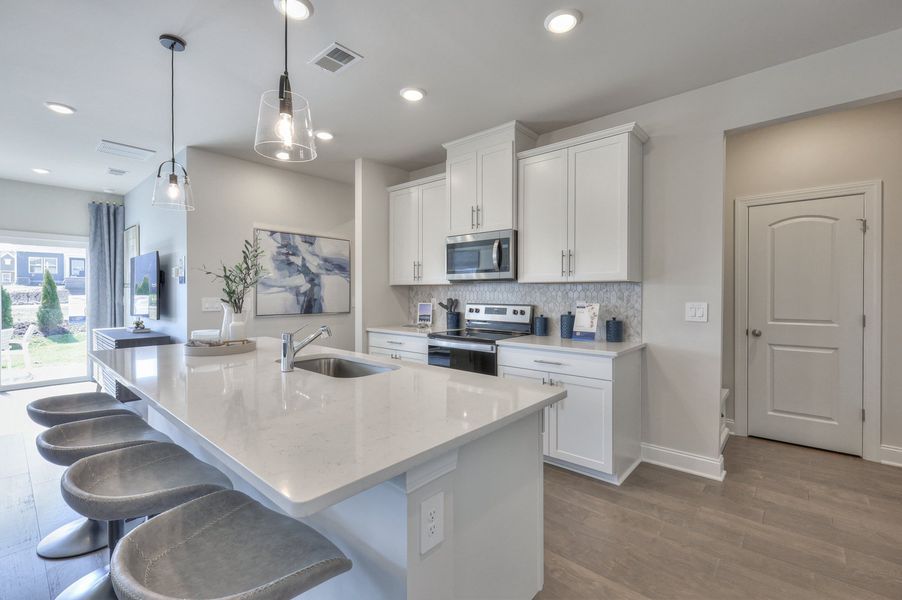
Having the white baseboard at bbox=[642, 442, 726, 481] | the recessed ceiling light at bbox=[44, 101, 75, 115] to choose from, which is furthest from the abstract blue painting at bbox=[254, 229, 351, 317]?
the white baseboard at bbox=[642, 442, 726, 481]

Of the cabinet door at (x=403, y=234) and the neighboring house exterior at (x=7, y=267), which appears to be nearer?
the cabinet door at (x=403, y=234)

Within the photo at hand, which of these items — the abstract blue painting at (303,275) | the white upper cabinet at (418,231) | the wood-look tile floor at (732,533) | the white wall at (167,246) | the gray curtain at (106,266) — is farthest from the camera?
the gray curtain at (106,266)

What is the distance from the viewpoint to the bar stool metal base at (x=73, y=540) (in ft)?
6.56

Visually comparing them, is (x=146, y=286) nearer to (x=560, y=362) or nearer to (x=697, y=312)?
(x=560, y=362)

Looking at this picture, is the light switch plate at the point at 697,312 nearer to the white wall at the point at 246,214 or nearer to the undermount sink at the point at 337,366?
the undermount sink at the point at 337,366

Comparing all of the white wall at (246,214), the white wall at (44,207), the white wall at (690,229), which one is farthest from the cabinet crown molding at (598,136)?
the white wall at (44,207)

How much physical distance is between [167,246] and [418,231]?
8.44 feet

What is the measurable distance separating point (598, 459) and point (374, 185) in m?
3.27

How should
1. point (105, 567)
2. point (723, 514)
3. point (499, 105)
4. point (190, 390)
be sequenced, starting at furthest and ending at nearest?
point (499, 105) → point (723, 514) → point (105, 567) → point (190, 390)

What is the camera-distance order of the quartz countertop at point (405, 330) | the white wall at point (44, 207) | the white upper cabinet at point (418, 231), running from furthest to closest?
1. the white wall at point (44, 207)
2. the white upper cabinet at point (418, 231)
3. the quartz countertop at point (405, 330)

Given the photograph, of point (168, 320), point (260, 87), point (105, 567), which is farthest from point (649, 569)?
point (168, 320)

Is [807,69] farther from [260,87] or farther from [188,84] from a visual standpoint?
[188,84]

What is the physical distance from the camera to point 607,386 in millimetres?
2613

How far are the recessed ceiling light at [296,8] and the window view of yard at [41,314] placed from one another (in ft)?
18.2
